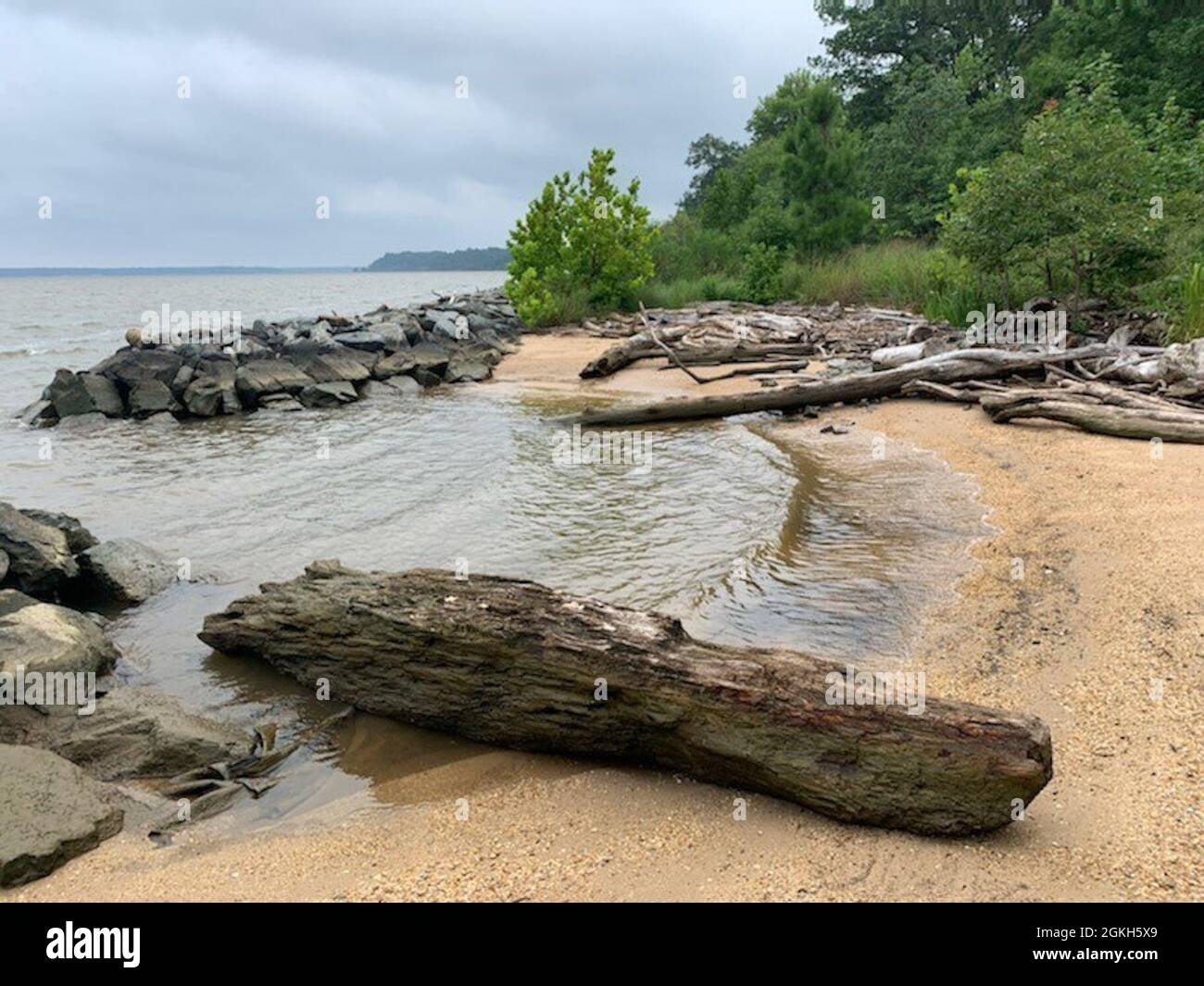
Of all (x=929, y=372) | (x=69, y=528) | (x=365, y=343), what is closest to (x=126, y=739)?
(x=69, y=528)

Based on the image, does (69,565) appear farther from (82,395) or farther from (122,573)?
(82,395)

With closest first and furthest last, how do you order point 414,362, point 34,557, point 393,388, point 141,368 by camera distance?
1. point 34,557
2. point 141,368
3. point 393,388
4. point 414,362

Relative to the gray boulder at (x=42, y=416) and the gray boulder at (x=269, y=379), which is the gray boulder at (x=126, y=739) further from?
the gray boulder at (x=269, y=379)

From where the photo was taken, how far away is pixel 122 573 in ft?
24.1

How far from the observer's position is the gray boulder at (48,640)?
5.15 metres

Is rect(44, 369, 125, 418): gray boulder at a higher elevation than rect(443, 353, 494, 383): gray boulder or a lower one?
lower

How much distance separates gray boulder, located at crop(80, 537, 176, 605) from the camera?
721 centimetres

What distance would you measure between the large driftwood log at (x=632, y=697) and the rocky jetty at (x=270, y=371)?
1421cm

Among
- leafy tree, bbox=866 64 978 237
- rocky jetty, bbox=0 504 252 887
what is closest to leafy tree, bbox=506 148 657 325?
leafy tree, bbox=866 64 978 237

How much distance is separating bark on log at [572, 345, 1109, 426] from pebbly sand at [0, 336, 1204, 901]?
856 cm

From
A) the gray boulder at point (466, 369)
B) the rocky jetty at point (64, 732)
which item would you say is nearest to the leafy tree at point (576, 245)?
the gray boulder at point (466, 369)

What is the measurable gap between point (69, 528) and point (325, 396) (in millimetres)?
11908

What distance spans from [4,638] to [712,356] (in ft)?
55.7

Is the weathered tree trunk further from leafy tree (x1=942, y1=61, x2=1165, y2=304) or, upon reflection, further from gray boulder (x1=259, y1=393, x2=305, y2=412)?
gray boulder (x1=259, y1=393, x2=305, y2=412)
